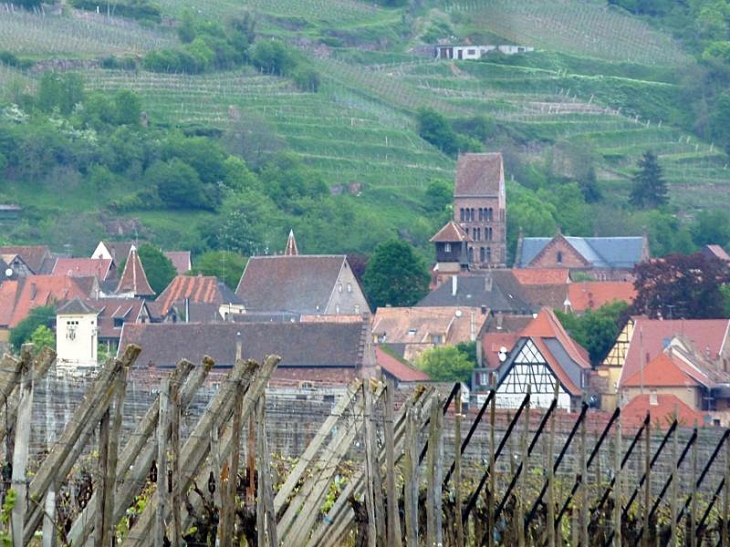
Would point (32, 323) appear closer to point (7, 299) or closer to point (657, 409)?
point (7, 299)

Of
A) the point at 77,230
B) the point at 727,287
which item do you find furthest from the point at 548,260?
the point at 727,287

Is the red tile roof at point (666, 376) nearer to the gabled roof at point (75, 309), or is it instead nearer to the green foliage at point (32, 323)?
the gabled roof at point (75, 309)

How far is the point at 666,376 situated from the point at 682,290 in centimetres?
2843

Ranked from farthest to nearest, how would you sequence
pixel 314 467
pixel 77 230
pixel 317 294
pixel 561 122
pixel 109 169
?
pixel 561 122 → pixel 109 169 → pixel 77 230 → pixel 317 294 → pixel 314 467

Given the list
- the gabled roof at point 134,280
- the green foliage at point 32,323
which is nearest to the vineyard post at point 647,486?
the green foliage at point 32,323

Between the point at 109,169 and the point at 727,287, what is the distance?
52072 mm

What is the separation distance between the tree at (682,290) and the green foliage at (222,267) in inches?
1027

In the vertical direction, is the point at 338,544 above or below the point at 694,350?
above

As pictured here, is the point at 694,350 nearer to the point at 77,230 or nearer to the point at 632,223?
the point at 77,230

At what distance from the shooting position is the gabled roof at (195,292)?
124 m

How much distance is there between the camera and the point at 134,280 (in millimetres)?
133125

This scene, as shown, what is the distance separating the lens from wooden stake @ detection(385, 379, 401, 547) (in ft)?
82.4

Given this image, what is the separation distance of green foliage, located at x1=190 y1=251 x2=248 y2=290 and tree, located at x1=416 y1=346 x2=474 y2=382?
3226cm

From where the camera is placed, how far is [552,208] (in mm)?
180125
